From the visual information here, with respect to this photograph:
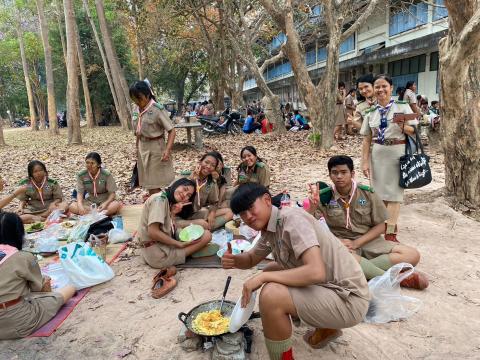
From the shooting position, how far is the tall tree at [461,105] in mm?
4637

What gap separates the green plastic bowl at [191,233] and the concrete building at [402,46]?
30.5ft

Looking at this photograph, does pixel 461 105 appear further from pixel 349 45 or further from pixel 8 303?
pixel 349 45

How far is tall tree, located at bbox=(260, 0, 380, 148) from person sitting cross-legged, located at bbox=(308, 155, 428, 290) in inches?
255

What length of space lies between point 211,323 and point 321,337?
0.71m

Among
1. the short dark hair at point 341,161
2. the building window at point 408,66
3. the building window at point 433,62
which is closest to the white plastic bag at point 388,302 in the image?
the short dark hair at point 341,161

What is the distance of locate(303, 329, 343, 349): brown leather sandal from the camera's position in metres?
2.42

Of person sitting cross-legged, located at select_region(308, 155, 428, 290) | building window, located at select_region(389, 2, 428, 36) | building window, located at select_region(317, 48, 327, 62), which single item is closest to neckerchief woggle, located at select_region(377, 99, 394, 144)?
person sitting cross-legged, located at select_region(308, 155, 428, 290)

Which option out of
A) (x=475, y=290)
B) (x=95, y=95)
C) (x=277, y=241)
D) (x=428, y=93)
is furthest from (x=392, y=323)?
(x=95, y=95)

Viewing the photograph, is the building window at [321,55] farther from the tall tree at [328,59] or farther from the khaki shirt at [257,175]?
the khaki shirt at [257,175]

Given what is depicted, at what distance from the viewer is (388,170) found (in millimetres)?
3918

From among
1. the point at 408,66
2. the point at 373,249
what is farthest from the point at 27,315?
the point at 408,66

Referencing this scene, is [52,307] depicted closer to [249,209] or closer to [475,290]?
[249,209]

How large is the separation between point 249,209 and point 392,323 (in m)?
1.45

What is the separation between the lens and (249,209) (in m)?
2.13
